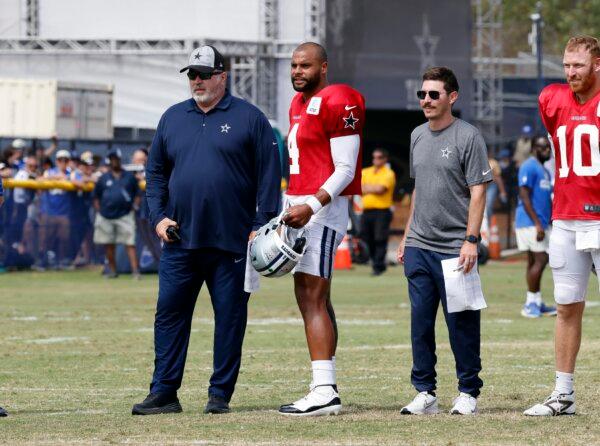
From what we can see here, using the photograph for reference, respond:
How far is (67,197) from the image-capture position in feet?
86.9

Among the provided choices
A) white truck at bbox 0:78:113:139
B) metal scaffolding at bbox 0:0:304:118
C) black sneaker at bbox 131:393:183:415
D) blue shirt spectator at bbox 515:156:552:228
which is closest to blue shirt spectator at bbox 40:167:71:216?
white truck at bbox 0:78:113:139

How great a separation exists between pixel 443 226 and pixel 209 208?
1404 mm

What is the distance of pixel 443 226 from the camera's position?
9555 mm

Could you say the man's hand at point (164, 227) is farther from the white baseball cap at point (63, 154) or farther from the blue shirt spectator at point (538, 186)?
the white baseball cap at point (63, 154)

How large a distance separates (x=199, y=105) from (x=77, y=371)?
→ 308 cm

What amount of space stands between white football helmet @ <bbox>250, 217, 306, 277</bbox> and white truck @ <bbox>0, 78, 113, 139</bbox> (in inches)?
1029

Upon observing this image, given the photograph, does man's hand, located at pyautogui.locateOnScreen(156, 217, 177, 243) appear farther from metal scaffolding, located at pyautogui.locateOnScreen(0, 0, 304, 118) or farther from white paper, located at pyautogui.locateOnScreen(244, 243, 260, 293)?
metal scaffolding, located at pyautogui.locateOnScreen(0, 0, 304, 118)

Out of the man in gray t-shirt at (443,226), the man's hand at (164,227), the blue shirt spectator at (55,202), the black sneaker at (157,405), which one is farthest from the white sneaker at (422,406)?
the blue shirt spectator at (55,202)

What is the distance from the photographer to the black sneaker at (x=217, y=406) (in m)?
9.52

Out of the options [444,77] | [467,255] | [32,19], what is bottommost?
[467,255]

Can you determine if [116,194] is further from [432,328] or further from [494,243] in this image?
[432,328]

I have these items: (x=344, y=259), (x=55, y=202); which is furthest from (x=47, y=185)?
(x=344, y=259)

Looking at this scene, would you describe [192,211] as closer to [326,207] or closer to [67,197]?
[326,207]

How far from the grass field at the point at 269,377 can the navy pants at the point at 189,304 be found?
1.01ft
